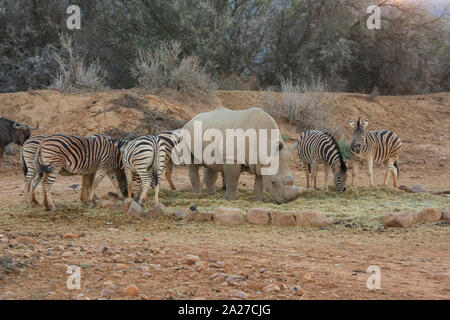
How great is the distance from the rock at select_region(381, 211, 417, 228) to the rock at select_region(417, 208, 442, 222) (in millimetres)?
233

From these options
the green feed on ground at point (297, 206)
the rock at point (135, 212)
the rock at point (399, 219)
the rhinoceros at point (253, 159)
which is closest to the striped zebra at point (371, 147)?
the green feed on ground at point (297, 206)

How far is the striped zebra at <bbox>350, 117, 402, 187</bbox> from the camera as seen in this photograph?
9.81 metres

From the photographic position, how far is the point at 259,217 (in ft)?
23.5

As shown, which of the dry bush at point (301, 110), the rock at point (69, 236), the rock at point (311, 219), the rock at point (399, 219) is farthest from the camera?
the dry bush at point (301, 110)

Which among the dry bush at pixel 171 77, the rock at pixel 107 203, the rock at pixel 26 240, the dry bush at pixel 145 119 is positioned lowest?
the rock at pixel 26 240

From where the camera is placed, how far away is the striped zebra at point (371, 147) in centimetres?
981

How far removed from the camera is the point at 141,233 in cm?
664

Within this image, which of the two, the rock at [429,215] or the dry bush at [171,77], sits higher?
the dry bush at [171,77]

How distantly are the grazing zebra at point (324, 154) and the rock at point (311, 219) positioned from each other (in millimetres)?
2840

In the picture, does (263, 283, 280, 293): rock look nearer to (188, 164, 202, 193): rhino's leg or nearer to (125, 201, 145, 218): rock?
(125, 201, 145, 218): rock

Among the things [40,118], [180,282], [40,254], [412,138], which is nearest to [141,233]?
[40,254]

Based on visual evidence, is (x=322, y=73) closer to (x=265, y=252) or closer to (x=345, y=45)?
(x=345, y=45)

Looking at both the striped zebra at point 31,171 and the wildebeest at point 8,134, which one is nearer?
the striped zebra at point 31,171

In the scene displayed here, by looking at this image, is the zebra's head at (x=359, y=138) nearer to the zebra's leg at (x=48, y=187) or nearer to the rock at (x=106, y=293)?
the zebra's leg at (x=48, y=187)
